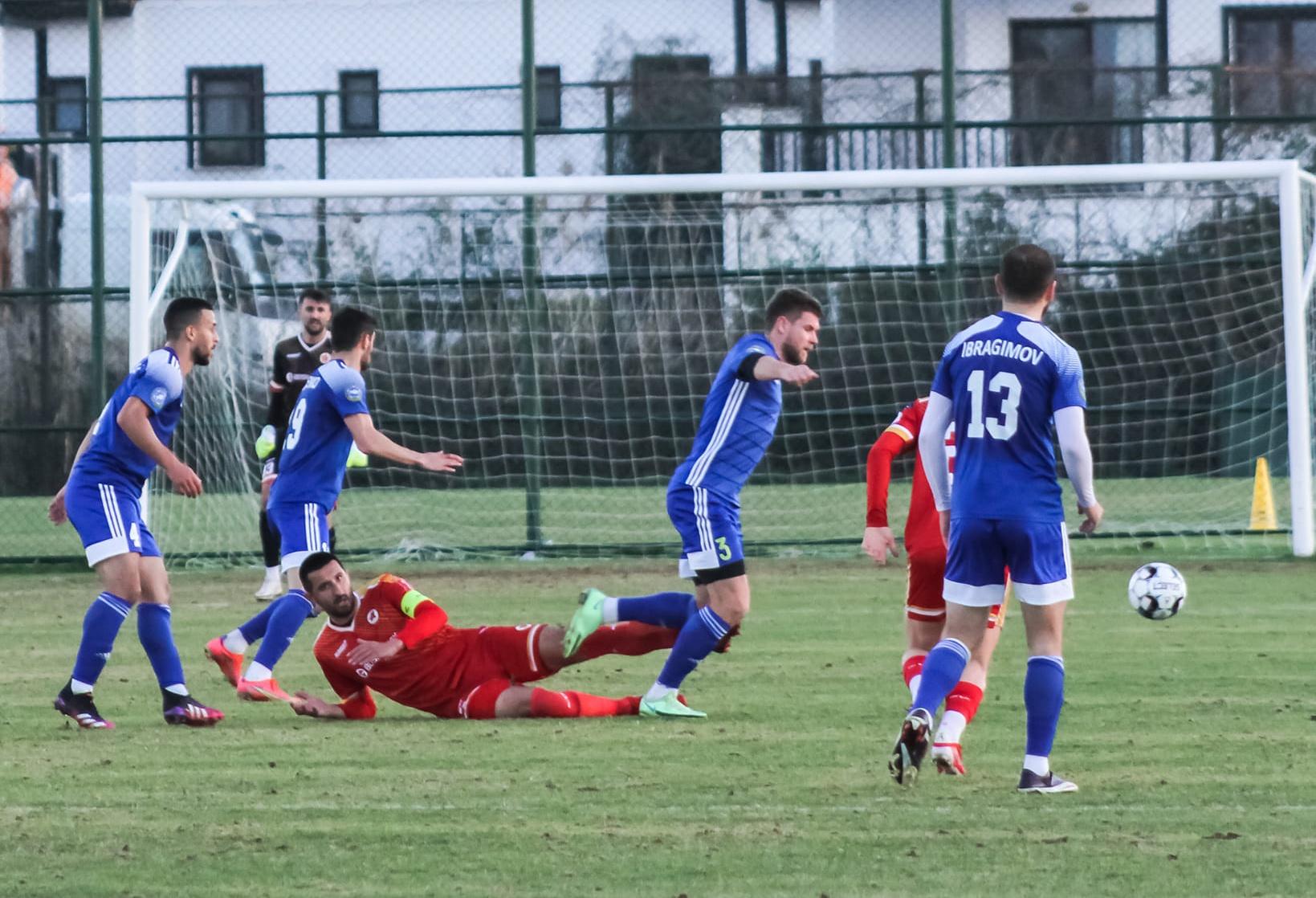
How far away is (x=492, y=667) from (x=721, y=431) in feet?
4.41

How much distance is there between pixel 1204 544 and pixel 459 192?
6403 millimetres

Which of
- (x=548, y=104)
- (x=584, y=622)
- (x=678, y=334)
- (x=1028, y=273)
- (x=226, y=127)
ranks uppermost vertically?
(x=548, y=104)

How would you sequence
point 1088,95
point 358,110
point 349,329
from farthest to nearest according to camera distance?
point 1088,95
point 358,110
point 349,329

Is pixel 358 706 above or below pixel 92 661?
below

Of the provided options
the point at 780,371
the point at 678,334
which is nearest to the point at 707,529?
the point at 780,371

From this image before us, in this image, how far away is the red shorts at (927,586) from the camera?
722 cm

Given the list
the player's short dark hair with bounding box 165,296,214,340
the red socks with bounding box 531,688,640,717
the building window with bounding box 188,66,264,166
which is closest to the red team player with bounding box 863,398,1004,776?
the red socks with bounding box 531,688,640,717

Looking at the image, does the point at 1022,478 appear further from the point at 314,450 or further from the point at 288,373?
the point at 288,373

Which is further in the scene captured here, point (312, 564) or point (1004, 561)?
point (312, 564)

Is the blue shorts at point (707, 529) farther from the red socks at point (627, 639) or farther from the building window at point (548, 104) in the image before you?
the building window at point (548, 104)

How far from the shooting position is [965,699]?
6289 millimetres

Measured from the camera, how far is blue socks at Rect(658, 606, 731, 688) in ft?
25.5

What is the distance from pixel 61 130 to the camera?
680 inches

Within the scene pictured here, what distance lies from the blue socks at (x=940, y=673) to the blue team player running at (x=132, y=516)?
10.3 ft
